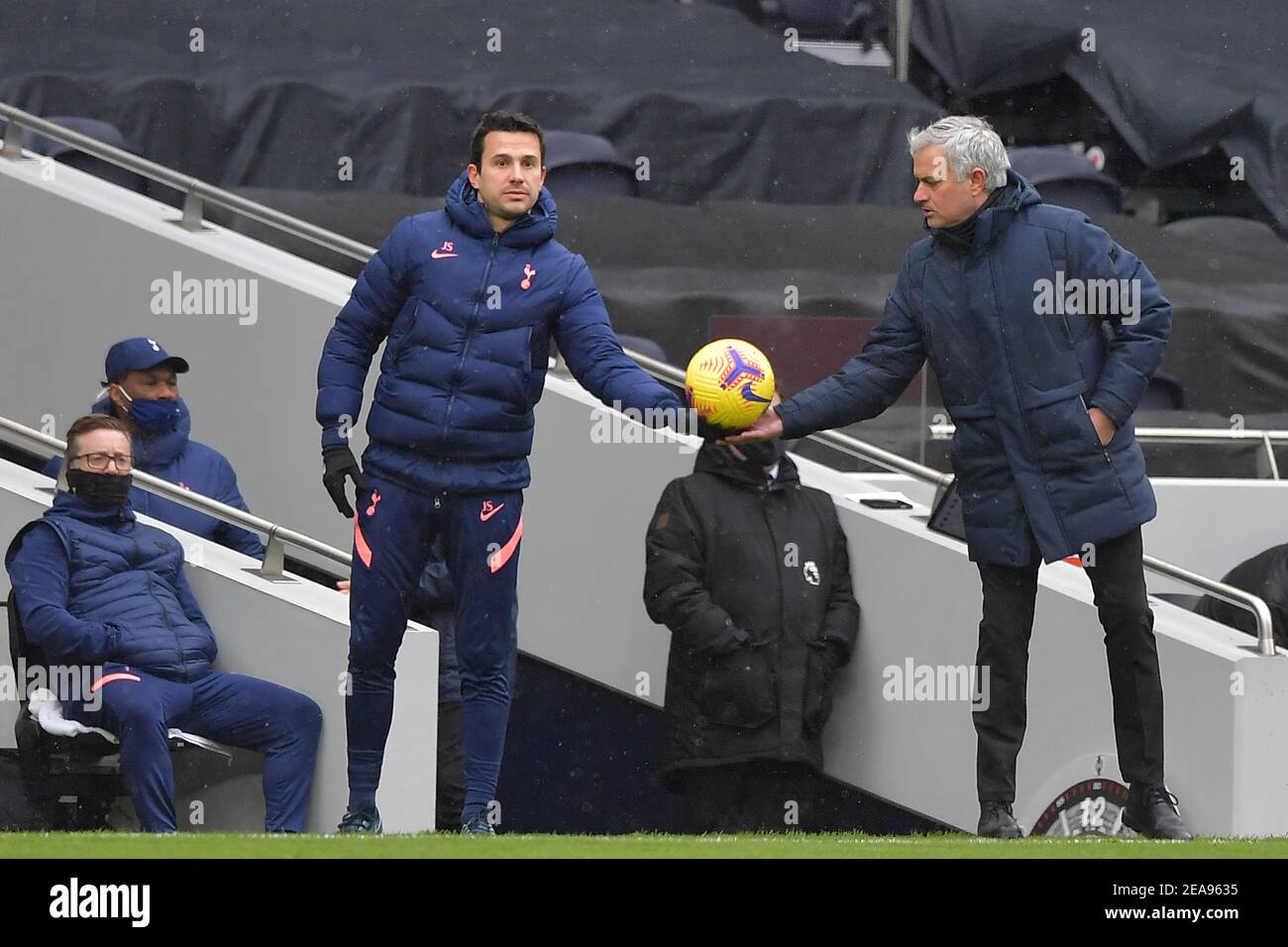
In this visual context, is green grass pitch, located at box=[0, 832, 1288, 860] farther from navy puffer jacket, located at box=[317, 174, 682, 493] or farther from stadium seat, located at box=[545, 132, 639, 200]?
stadium seat, located at box=[545, 132, 639, 200]

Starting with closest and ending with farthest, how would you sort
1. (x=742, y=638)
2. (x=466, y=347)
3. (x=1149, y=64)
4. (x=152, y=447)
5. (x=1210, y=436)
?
(x=466, y=347) < (x=742, y=638) < (x=152, y=447) < (x=1210, y=436) < (x=1149, y=64)

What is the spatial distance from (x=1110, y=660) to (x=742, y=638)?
197cm

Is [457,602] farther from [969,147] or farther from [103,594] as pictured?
[969,147]

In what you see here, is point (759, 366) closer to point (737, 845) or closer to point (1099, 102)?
point (737, 845)

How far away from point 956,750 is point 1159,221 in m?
6.93

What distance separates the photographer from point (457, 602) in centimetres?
687

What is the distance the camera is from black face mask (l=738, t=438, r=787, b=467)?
863 centimetres

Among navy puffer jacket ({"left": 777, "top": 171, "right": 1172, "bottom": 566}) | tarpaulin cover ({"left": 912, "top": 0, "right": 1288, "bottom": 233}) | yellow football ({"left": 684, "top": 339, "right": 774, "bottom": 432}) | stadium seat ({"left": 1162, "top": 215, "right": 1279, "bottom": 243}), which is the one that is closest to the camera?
navy puffer jacket ({"left": 777, "top": 171, "right": 1172, "bottom": 566})

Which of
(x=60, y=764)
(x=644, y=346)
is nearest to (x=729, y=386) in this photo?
(x=60, y=764)

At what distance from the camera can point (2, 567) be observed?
8445 millimetres

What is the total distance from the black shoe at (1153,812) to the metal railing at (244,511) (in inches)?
70.0

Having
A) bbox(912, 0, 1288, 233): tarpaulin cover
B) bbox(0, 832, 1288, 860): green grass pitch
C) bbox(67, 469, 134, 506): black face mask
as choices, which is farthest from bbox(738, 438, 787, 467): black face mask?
bbox(912, 0, 1288, 233): tarpaulin cover

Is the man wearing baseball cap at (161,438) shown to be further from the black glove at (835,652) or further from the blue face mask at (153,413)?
the black glove at (835,652)
